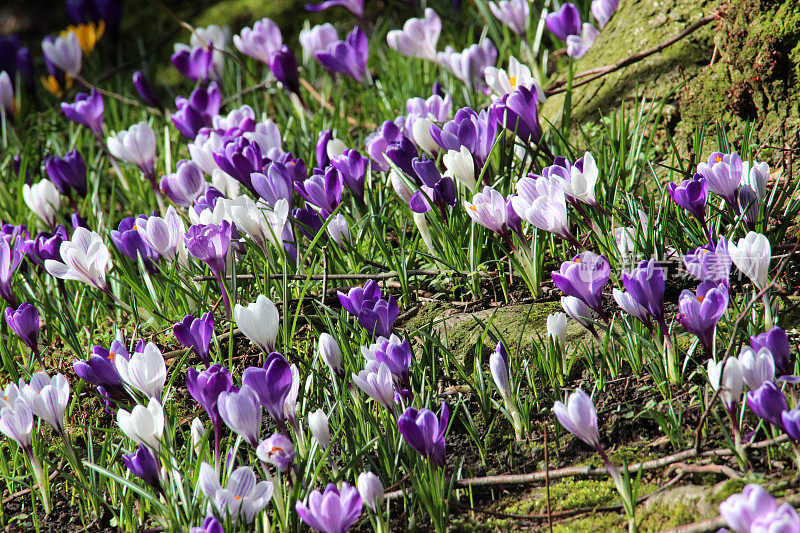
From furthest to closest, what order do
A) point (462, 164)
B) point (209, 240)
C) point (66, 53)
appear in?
point (66, 53), point (462, 164), point (209, 240)

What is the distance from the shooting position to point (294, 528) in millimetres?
1362

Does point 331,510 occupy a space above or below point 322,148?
below

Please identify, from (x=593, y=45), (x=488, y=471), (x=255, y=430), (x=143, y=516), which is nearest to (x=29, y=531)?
(x=143, y=516)

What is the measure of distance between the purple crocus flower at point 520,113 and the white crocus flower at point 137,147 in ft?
4.18

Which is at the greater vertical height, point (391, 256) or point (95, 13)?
point (95, 13)

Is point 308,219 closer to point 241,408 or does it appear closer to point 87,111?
point 241,408

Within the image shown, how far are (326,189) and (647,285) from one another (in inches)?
37.4

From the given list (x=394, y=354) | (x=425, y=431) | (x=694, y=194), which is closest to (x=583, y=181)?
(x=694, y=194)

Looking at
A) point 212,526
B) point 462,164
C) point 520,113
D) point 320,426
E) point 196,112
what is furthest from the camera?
point 196,112

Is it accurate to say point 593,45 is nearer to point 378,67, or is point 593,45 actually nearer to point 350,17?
point 378,67

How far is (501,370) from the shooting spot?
1.49 m

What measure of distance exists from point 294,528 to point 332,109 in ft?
7.37

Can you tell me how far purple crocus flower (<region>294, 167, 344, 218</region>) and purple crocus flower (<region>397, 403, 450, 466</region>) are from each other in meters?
0.83

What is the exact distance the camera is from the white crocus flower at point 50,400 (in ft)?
5.05
